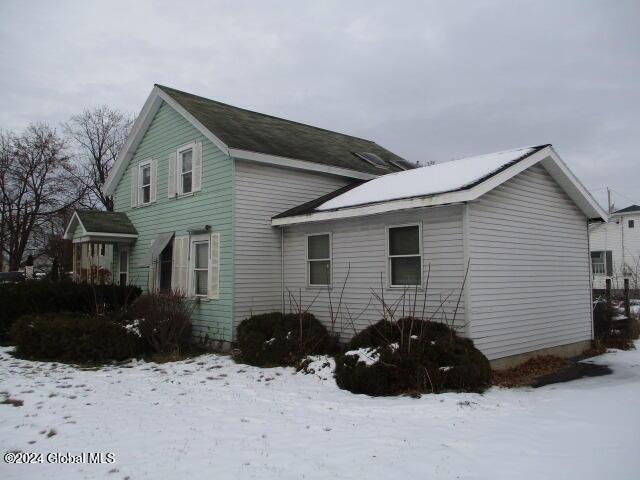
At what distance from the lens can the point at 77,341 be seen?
11617 millimetres

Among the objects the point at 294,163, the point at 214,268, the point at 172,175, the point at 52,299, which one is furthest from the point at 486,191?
the point at 52,299

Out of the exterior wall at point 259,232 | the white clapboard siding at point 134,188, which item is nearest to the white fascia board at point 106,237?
the white clapboard siding at point 134,188

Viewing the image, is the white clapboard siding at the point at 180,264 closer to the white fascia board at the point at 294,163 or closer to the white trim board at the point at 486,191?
the white trim board at the point at 486,191

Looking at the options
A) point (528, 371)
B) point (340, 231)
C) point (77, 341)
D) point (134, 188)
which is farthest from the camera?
point (134, 188)

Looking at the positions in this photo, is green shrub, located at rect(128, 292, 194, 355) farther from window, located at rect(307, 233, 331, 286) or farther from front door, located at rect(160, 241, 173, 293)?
window, located at rect(307, 233, 331, 286)

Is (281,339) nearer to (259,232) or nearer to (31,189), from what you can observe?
(259,232)

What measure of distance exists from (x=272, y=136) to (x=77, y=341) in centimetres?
772

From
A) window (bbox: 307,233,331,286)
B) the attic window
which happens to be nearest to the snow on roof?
window (bbox: 307,233,331,286)

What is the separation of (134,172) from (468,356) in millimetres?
13389

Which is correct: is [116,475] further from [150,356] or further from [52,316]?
[52,316]

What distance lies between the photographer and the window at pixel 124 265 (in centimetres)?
1764

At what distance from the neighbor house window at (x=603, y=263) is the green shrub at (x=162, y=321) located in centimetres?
2925

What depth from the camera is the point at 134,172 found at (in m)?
17.8

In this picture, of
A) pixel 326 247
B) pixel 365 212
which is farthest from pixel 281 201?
pixel 365 212
